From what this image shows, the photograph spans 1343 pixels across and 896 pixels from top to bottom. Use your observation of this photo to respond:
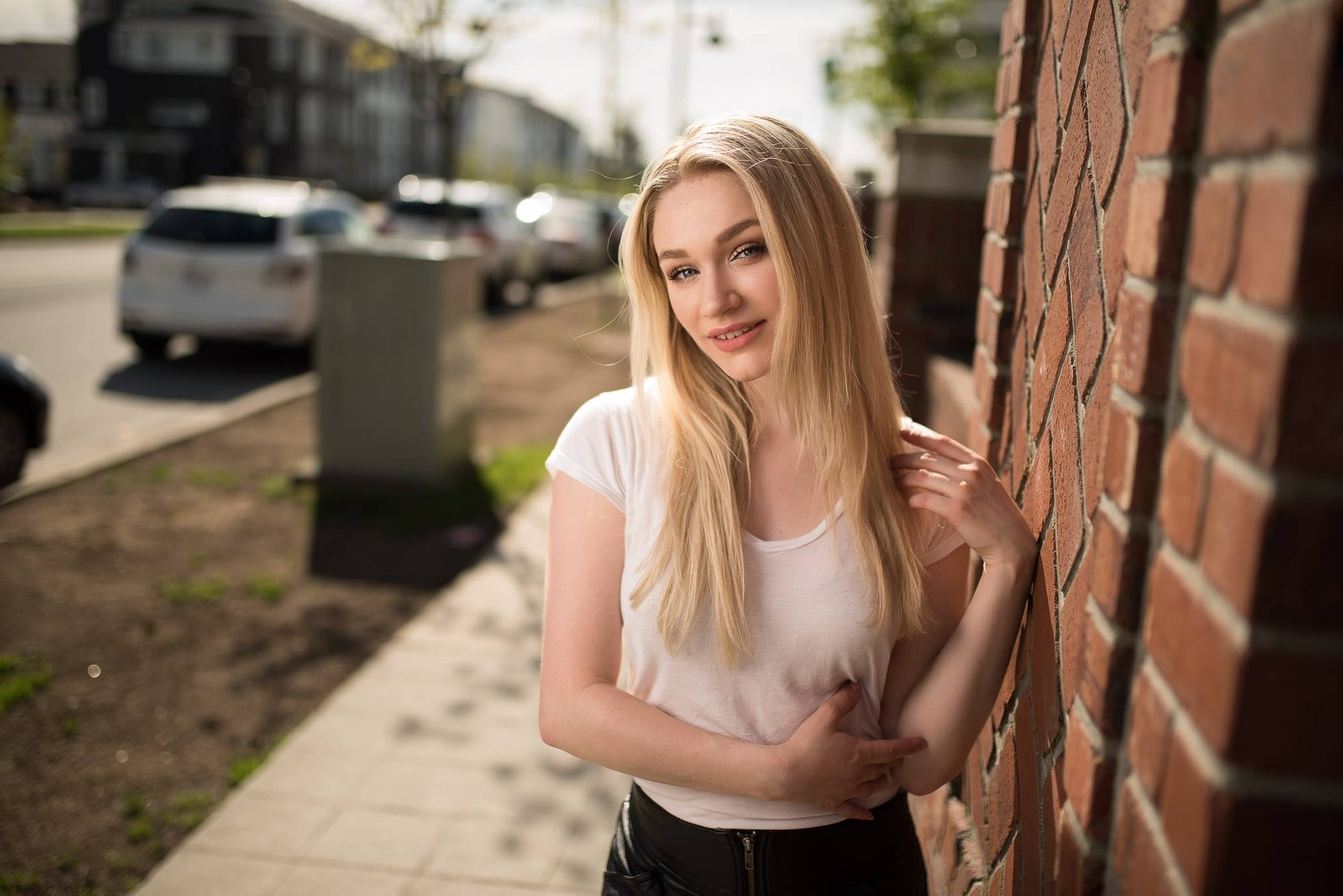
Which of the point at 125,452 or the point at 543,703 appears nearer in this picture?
the point at 543,703

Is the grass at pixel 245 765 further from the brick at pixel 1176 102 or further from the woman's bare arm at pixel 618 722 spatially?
the brick at pixel 1176 102

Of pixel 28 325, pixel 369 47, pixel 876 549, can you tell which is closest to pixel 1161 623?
pixel 876 549

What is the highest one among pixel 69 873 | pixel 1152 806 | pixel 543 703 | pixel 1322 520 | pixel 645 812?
pixel 1322 520

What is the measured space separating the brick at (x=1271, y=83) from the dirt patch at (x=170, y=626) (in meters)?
1.45

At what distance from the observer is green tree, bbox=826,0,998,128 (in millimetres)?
12562

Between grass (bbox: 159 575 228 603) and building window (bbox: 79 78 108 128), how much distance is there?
64700mm

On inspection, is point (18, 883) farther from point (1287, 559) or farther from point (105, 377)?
point (105, 377)

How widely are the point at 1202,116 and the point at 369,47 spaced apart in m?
9.94

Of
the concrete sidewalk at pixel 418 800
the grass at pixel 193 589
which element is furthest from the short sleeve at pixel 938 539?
the grass at pixel 193 589

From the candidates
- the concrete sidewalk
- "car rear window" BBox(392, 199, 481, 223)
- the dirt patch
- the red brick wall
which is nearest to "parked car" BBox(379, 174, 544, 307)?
"car rear window" BBox(392, 199, 481, 223)

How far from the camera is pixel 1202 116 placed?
964 mm

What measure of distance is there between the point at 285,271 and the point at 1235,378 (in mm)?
11638

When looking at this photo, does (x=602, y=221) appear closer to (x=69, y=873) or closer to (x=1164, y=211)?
(x=69, y=873)

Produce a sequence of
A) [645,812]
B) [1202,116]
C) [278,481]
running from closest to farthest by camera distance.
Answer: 1. [1202,116]
2. [645,812]
3. [278,481]
